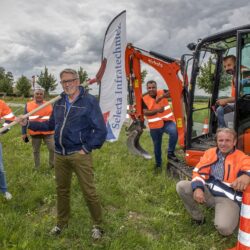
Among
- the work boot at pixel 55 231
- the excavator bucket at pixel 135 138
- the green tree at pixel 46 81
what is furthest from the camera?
the green tree at pixel 46 81

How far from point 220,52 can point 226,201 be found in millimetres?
3222

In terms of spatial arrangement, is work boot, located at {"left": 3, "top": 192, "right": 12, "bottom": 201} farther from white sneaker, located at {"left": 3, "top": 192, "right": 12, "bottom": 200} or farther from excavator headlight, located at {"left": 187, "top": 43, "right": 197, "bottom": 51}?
excavator headlight, located at {"left": 187, "top": 43, "right": 197, "bottom": 51}

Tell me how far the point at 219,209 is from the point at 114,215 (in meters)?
1.50

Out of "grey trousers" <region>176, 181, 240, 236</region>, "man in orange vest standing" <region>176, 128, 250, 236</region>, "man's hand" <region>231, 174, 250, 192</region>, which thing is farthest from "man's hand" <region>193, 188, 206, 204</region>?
"man's hand" <region>231, 174, 250, 192</region>

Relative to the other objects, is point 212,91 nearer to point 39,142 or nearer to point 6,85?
point 39,142

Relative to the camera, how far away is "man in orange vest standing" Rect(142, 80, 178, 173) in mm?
7270

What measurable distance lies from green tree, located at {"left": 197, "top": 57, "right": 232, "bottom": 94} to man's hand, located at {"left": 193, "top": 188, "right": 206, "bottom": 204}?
8.67ft

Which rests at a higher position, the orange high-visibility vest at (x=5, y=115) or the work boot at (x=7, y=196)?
the orange high-visibility vest at (x=5, y=115)

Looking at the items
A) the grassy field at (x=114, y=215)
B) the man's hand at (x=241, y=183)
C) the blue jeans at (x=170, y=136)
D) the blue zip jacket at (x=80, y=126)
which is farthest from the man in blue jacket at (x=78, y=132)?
the blue jeans at (x=170, y=136)

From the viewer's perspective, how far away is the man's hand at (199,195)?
4223mm

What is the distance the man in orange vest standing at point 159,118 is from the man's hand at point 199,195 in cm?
292

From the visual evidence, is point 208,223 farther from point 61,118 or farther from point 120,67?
point 120,67

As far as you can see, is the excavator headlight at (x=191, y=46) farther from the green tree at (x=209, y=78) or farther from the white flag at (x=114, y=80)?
the white flag at (x=114, y=80)

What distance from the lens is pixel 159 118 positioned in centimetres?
735
